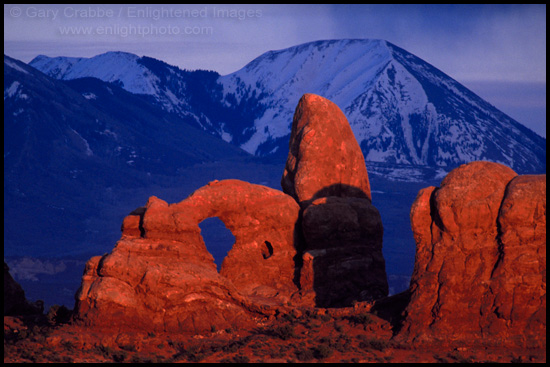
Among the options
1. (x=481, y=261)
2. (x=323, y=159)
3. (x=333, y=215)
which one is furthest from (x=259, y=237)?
(x=481, y=261)

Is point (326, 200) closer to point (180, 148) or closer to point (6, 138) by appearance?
point (6, 138)

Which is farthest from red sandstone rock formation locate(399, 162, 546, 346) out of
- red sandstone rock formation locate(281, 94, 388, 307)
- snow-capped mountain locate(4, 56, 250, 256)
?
snow-capped mountain locate(4, 56, 250, 256)

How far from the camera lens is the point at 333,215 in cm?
3259

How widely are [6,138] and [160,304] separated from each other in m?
155

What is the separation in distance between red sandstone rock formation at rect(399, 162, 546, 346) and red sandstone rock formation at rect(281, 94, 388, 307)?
5.85 meters

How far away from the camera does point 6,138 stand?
174500 millimetres

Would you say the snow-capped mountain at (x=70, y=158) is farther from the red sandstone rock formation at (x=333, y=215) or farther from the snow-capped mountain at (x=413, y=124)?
the red sandstone rock formation at (x=333, y=215)

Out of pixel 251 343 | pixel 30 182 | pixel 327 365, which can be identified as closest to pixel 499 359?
pixel 327 365

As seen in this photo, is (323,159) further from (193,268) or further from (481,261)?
(481,261)

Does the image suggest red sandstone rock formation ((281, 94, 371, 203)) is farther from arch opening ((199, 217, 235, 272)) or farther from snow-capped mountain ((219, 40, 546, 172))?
snow-capped mountain ((219, 40, 546, 172))

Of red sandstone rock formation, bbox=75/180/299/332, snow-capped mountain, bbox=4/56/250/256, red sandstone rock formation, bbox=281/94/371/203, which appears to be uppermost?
snow-capped mountain, bbox=4/56/250/256

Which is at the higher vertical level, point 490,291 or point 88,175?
point 88,175

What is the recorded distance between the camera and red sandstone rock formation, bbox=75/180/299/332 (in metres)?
27.6

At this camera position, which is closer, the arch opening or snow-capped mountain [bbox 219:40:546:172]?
the arch opening
